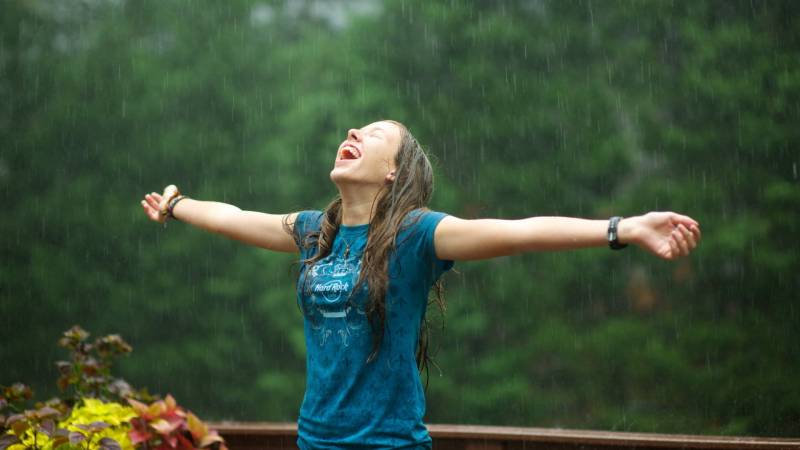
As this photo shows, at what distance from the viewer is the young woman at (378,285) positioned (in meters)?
1.93

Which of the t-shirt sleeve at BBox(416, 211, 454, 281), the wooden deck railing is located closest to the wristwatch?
the t-shirt sleeve at BBox(416, 211, 454, 281)

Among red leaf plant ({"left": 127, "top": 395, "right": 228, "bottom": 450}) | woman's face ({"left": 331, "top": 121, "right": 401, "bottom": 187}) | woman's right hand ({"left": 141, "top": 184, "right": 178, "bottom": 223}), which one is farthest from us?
red leaf plant ({"left": 127, "top": 395, "right": 228, "bottom": 450})

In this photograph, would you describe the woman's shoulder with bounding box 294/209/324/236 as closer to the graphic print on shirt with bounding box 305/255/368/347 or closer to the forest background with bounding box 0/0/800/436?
the graphic print on shirt with bounding box 305/255/368/347

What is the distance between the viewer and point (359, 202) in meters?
2.20

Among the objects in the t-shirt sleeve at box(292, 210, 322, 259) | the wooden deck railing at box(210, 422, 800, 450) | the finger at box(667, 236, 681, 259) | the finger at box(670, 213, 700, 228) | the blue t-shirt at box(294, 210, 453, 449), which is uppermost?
the t-shirt sleeve at box(292, 210, 322, 259)

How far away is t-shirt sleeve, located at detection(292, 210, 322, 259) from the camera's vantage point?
230cm

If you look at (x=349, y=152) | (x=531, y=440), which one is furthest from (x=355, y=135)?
(x=531, y=440)

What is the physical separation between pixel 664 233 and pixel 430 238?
55 centimetres

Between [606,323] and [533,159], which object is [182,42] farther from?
[606,323]

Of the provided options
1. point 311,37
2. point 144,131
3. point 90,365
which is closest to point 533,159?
point 311,37

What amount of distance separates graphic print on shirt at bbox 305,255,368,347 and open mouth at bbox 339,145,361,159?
0.91ft

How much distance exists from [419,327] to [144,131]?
6617 mm

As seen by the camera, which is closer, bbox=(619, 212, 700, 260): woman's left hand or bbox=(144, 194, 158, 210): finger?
bbox=(619, 212, 700, 260): woman's left hand

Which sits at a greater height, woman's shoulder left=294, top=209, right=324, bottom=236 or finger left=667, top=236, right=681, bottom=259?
woman's shoulder left=294, top=209, right=324, bottom=236
